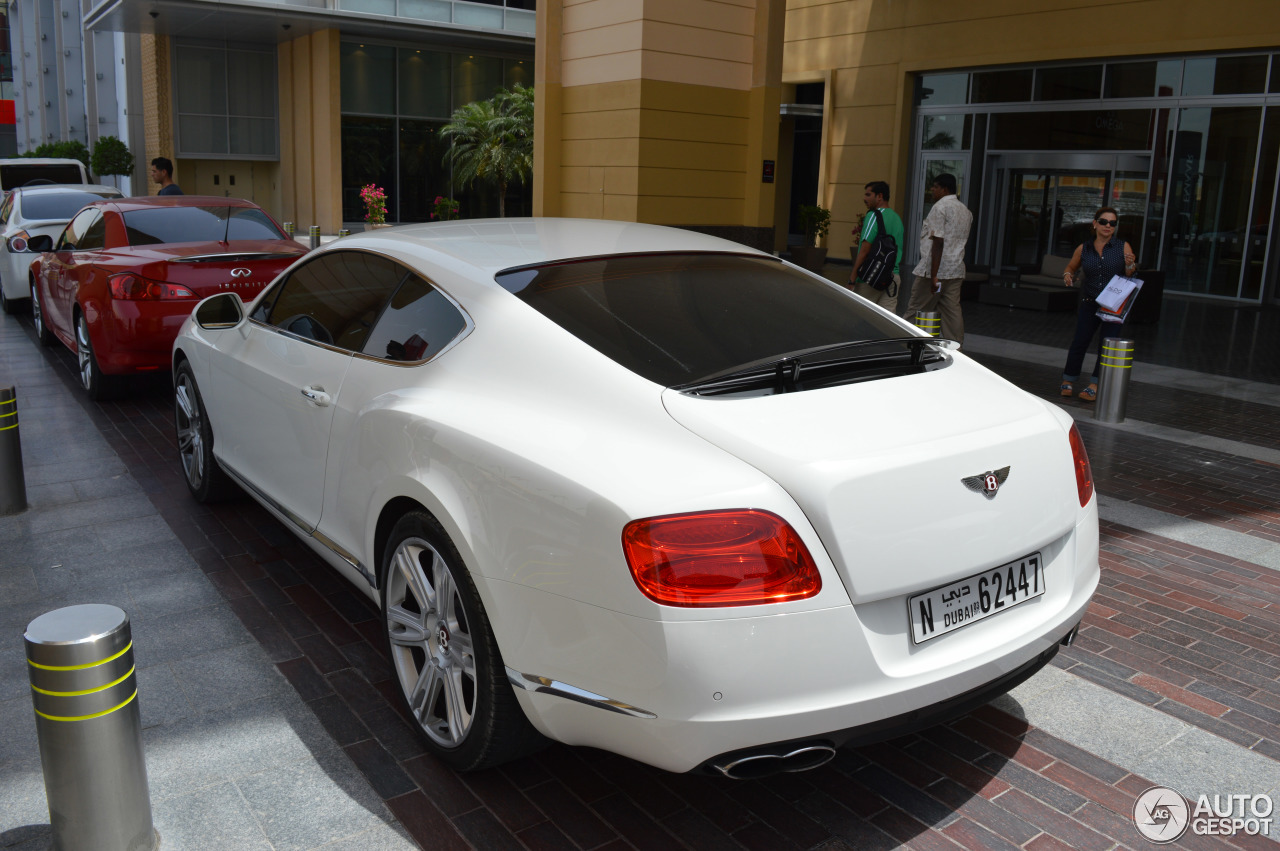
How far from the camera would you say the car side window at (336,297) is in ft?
12.5

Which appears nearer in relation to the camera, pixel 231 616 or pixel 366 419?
pixel 366 419

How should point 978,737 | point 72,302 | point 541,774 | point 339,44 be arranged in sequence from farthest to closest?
point 339,44 → point 72,302 → point 978,737 → point 541,774

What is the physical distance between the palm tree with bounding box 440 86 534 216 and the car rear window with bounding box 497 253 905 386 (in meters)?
26.1

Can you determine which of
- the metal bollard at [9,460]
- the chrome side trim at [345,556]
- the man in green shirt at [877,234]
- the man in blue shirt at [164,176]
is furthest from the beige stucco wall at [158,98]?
the chrome side trim at [345,556]

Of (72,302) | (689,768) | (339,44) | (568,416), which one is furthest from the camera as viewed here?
(339,44)

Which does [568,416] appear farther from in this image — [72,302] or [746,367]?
[72,302]

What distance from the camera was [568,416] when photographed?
2820 millimetres

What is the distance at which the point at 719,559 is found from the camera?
240 centimetres

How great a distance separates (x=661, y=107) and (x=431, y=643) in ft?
41.3

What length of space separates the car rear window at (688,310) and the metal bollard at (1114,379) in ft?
17.6

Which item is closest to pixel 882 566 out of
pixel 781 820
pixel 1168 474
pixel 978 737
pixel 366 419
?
pixel 781 820

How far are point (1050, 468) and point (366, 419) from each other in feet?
6.99

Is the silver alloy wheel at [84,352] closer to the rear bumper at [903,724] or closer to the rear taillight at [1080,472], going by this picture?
the rear bumper at [903,724]

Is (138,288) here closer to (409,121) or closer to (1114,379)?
(1114,379)
